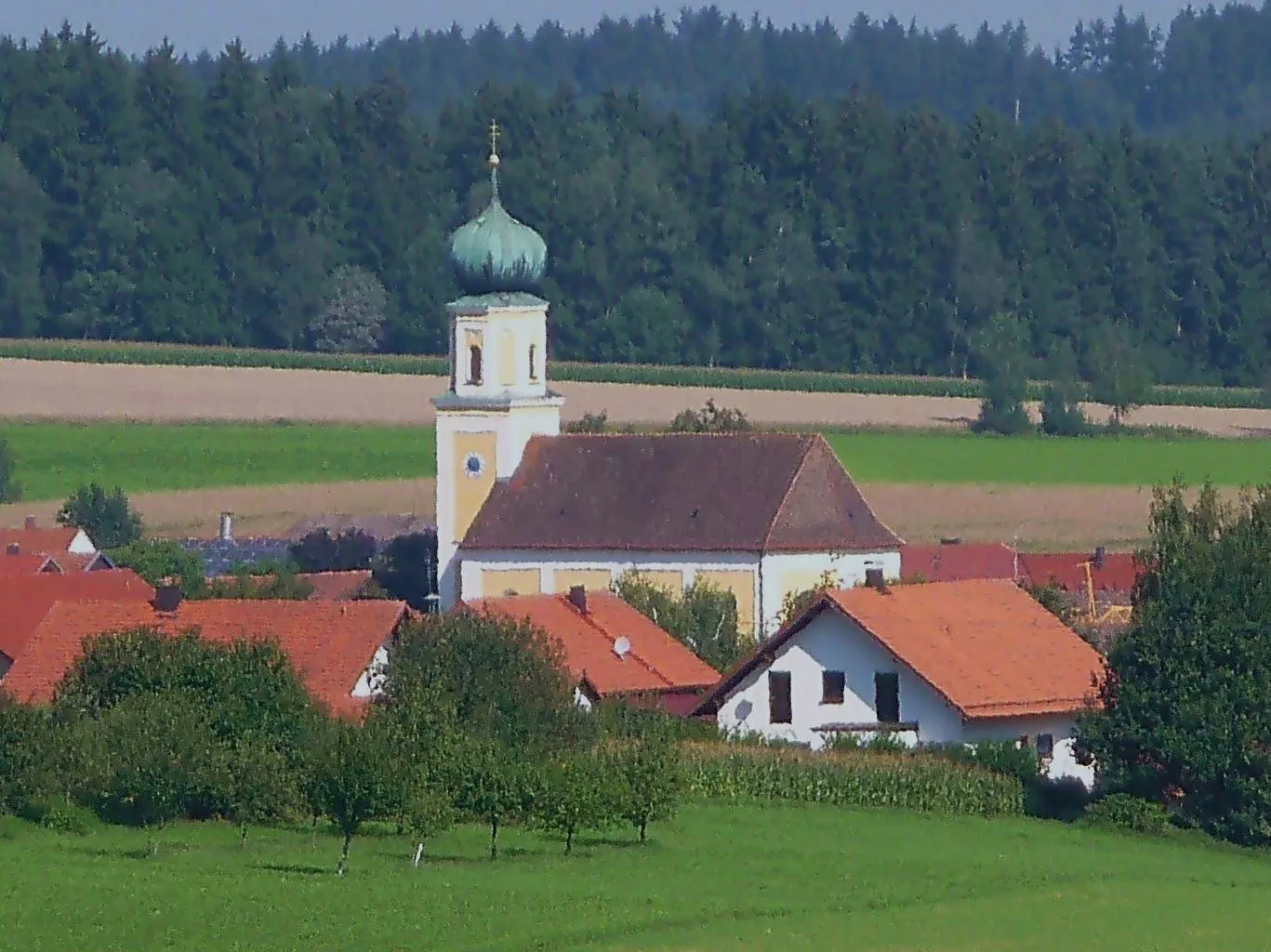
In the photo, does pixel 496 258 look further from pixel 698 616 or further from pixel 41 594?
pixel 41 594

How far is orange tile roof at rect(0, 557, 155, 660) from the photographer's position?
53.8m

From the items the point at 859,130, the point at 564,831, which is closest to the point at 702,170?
the point at 859,130

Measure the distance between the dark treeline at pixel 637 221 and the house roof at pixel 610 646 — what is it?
5850 centimetres

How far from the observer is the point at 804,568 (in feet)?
216

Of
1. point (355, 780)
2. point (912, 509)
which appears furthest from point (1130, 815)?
point (912, 509)

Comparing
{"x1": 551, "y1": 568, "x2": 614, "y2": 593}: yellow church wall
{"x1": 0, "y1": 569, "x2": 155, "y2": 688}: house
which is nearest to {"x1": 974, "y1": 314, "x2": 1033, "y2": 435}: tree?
{"x1": 551, "y1": 568, "x2": 614, "y2": 593}: yellow church wall

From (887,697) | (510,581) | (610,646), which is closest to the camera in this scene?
(887,697)

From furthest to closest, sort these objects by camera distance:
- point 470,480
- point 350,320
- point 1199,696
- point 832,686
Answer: point 350,320, point 470,480, point 832,686, point 1199,696

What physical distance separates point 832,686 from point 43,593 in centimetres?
1276

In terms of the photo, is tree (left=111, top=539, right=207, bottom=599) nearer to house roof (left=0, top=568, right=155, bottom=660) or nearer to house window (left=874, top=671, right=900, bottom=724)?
house roof (left=0, top=568, right=155, bottom=660)

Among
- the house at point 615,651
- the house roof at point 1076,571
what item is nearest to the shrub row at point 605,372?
the house roof at point 1076,571

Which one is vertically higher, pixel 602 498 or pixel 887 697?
pixel 602 498

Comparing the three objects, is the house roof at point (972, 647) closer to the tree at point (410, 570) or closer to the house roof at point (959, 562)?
the house roof at point (959, 562)

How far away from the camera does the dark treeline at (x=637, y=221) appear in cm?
11969
